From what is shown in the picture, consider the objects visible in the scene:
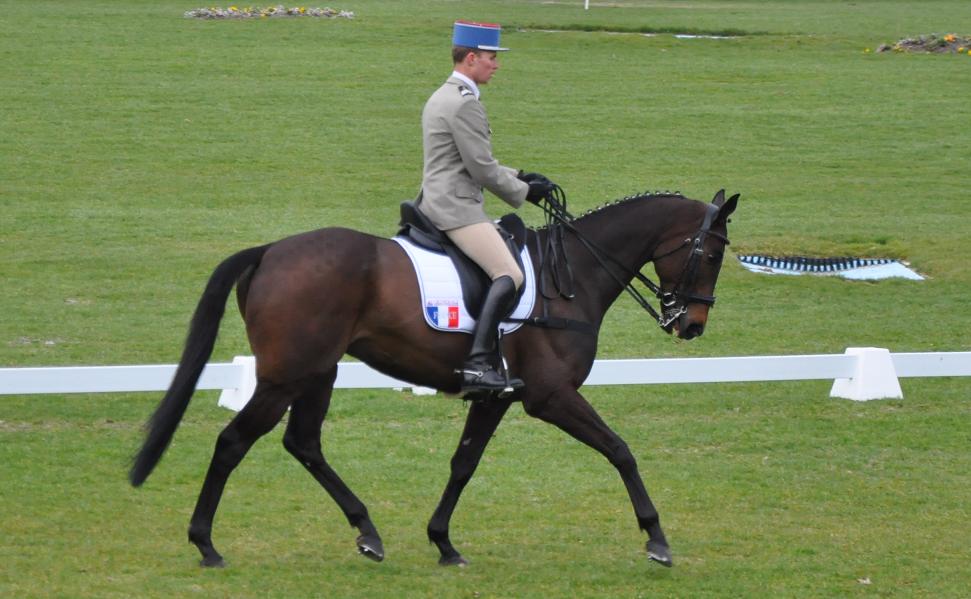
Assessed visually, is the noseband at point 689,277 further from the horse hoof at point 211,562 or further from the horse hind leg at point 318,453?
the horse hoof at point 211,562

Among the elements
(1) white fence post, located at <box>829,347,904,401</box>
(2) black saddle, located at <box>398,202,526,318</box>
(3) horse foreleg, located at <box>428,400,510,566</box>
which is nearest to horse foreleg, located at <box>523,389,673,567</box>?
(3) horse foreleg, located at <box>428,400,510,566</box>

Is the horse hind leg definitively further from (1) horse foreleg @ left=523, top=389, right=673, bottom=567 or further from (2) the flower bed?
(2) the flower bed

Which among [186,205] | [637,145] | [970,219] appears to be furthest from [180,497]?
[637,145]

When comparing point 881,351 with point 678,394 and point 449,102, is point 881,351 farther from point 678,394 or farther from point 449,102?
point 449,102

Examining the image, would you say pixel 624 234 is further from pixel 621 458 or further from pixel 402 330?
pixel 402 330

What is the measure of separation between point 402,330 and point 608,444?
141 centimetres

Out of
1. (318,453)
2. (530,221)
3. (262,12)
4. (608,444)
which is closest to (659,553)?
(608,444)

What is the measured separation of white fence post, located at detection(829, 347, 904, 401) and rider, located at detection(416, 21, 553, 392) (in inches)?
227

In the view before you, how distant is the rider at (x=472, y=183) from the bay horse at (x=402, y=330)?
0.76 ft

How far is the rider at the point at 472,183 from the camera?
8477 millimetres

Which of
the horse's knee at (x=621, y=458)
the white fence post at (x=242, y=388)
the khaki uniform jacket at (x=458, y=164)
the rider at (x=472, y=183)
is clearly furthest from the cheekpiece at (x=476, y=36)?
the white fence post at (x=242, y=388)

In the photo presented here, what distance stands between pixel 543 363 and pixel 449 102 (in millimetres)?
1650

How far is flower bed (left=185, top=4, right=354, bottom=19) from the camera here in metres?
38.9

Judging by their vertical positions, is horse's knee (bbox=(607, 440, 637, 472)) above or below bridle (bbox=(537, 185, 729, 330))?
below
